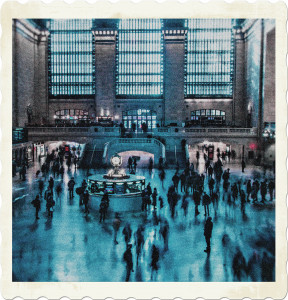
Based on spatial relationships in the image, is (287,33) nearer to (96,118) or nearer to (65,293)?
(65,293)

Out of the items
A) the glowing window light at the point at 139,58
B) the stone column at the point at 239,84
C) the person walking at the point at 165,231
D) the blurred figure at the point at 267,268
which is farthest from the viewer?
the glowing window light at the point at 139,58

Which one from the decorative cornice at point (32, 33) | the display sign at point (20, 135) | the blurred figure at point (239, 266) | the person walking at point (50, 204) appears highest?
the decorative cornice at point (32, 33)

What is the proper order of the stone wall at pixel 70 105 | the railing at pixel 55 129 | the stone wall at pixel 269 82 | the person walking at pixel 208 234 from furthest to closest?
the stone wall at pixel 70 105 → the railing at pixel 55 129 → the stone wall at pixel 269 82 → the person walking at pixel 208 234

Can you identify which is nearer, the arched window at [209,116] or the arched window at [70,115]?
the arched window at [209,116]

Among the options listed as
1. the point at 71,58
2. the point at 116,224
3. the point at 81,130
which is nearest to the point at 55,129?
the point at 81,130

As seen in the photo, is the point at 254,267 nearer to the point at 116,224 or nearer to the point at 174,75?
the point at 116,224

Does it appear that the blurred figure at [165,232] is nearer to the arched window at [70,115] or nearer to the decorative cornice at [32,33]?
the decorative cornice at [32,33]

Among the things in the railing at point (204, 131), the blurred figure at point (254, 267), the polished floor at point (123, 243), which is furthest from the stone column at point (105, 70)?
the blurred figure at point (254, 267)
